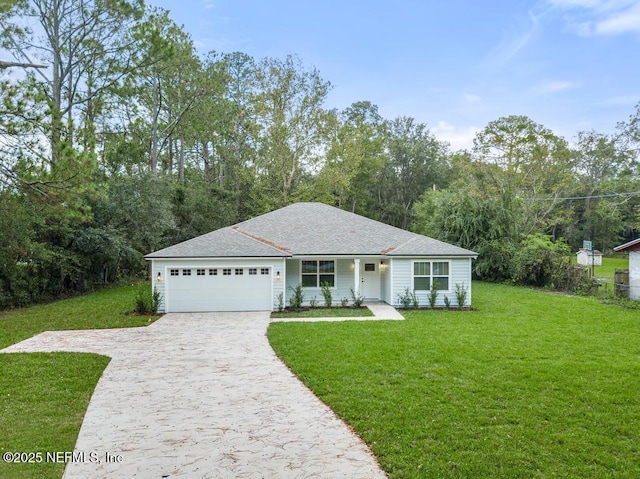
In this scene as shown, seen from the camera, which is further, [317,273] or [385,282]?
[317,273]

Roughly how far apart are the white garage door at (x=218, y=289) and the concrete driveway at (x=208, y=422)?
17.2 ft

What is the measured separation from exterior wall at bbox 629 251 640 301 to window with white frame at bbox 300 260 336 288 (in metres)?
11.4

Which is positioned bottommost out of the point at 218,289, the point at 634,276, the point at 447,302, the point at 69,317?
the point at 69,317

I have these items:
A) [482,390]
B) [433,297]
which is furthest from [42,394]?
[433,297]

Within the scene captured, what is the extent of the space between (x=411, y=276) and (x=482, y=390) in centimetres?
916

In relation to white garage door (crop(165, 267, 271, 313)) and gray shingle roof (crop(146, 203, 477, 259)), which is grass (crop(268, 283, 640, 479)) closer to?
white garage door (crop(165, 267, 271, 313))

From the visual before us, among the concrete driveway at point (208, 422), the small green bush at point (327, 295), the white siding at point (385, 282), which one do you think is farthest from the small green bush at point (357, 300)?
the concrete driveway at point (208, 422)

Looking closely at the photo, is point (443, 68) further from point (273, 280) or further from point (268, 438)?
point (268, 438)

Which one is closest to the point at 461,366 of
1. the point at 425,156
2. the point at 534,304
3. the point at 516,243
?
the point at 534,304

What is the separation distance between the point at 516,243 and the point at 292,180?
53.2ft

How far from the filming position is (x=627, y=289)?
15953 millimetres

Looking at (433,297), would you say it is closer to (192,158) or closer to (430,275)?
(430,275)

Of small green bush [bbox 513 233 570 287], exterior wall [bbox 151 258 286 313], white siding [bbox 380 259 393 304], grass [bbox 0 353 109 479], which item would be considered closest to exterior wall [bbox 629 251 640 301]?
small green bush [bbox 513 233 570 287]

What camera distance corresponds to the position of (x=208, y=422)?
5.36 meters
